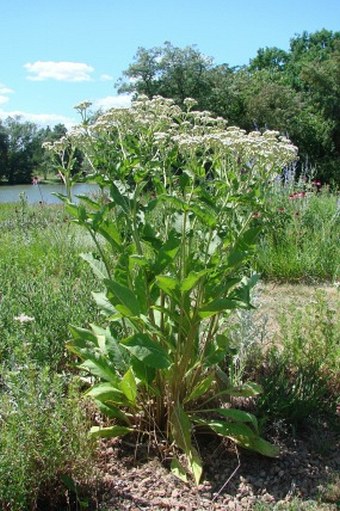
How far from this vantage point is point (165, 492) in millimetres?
2590

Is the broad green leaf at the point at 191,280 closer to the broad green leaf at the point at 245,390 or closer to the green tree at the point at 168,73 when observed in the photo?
the broad green leaf at the point at 245,390

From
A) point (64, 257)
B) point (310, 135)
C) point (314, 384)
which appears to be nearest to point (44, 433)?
point (314, 384)

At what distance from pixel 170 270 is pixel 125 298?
388mm

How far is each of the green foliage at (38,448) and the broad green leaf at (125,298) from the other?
1.36 ft

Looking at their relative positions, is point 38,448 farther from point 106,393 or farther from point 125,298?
point 125,298

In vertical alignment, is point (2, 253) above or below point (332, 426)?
above

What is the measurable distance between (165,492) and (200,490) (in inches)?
6.4

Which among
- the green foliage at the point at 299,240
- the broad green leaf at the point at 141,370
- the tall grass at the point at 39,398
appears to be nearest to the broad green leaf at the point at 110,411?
the tall grass at the point at 39,398

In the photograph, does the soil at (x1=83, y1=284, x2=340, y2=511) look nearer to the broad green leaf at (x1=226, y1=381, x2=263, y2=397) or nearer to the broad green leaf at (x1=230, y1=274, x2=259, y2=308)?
the broad green leaf at (x1=226, y1=381, x2=263, y2=397)

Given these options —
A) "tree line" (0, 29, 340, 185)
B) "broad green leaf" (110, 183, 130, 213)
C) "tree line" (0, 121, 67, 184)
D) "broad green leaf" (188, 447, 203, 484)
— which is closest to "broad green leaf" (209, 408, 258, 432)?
"broad green leaf" (188, 447, 203, 484)

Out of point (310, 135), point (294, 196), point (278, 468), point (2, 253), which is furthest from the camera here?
point (310, 135)

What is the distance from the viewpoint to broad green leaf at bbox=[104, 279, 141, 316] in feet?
8.11

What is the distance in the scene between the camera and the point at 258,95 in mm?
29359

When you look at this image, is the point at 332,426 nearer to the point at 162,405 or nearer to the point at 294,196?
the point at 162,405
